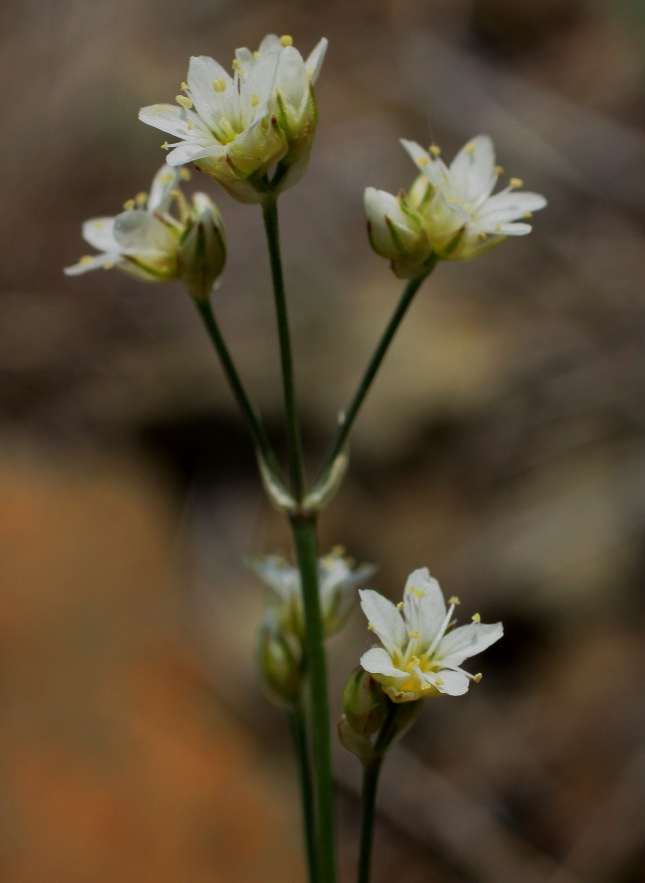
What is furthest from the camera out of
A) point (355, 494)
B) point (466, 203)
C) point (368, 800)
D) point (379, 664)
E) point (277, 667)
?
point (355, 494)

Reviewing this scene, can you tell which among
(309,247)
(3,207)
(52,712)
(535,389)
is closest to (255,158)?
(52,712)

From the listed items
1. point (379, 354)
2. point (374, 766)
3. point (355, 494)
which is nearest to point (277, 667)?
point (374, 766)

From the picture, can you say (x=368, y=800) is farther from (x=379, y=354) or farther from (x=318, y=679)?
(x=379, y=354)

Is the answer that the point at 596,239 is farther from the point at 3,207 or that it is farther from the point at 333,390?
the point at 3,207

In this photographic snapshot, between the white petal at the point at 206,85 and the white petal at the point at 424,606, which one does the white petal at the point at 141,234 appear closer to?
the white petal at the point at 206,85

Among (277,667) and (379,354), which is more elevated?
(379,354)

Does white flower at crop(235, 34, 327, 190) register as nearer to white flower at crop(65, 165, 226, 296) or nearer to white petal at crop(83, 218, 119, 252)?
white flower at crop(65, 165, 226, 296)

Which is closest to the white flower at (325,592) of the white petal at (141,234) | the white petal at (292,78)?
the white petal at (141,234)
